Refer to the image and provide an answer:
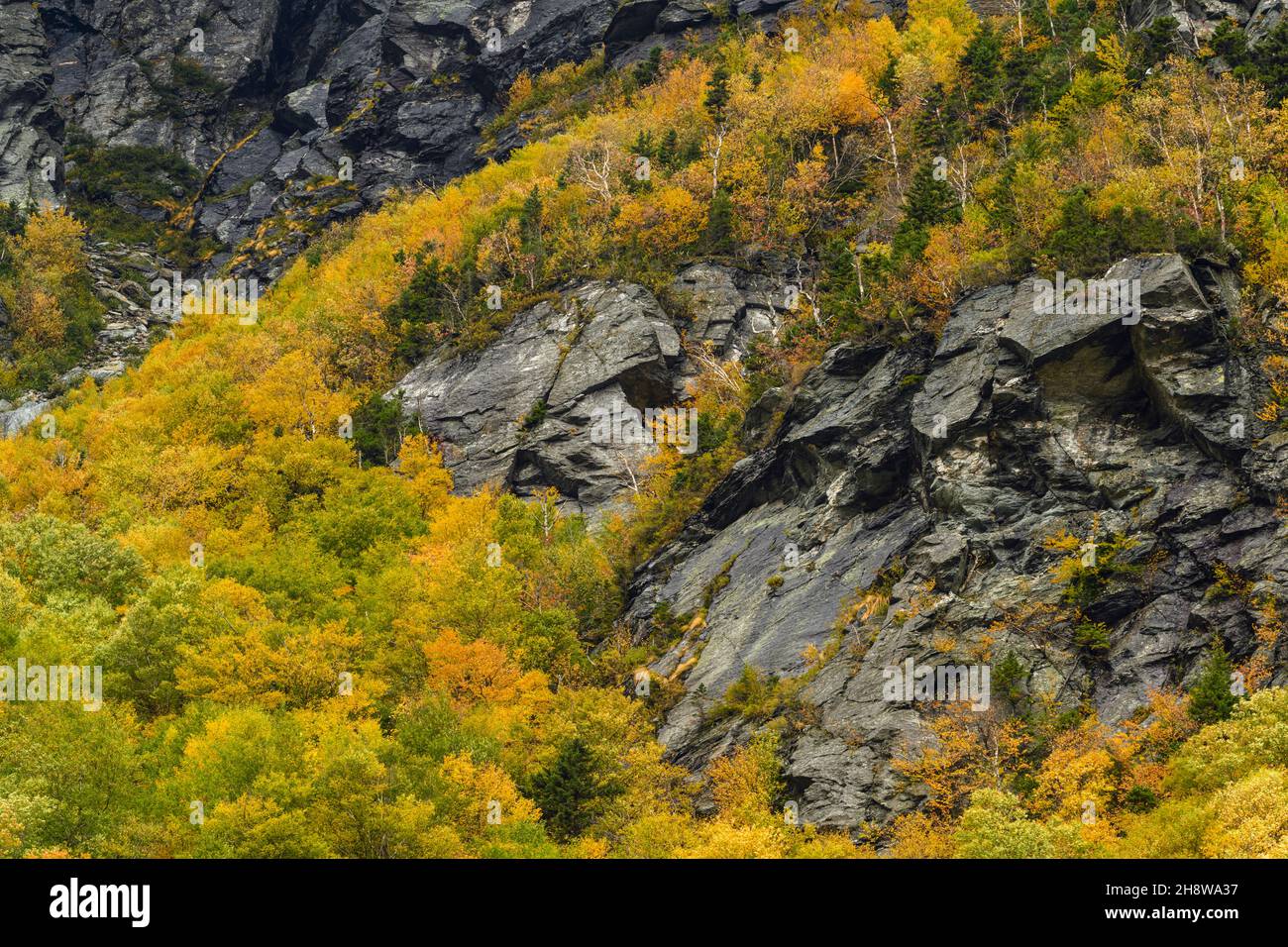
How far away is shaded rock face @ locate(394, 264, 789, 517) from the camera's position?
77.7 metres

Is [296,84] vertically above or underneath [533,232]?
above

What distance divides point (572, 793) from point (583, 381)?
1585 inches

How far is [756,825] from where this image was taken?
40.8 m

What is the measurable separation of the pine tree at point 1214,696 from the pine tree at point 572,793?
2046 centimetres

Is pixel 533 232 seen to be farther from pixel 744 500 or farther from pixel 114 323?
pixel 114 323

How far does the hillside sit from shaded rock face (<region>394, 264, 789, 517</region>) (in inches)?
13.8

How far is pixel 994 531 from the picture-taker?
166 ft

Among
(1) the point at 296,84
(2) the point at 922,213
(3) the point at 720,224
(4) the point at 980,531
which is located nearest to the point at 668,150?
(3) the point at 720,224

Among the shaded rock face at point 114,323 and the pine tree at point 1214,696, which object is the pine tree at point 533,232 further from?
the pine tree at point 1214,696

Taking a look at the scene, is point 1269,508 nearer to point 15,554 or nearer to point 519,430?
point 519,430

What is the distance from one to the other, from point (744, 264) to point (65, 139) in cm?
10973

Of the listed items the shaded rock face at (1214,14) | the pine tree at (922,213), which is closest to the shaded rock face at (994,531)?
the pine tree at (922,213)
